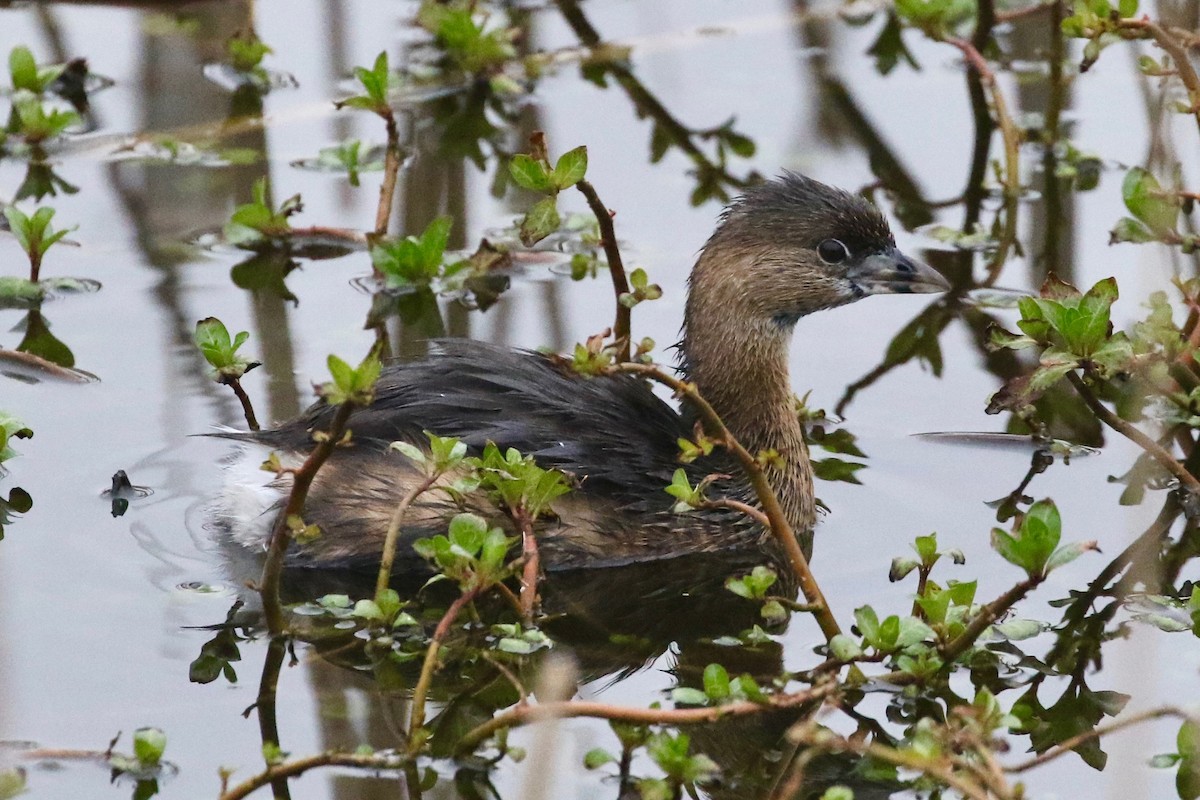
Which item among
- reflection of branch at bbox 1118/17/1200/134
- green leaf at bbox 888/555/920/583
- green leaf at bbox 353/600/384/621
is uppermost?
reflection of branch at bbox 1118/17/1200/134

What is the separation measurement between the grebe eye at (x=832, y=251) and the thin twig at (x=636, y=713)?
199 centimetres

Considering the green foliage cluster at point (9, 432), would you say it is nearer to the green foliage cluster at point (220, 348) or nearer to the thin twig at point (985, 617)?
the green foliage cluster at point (220, 348)

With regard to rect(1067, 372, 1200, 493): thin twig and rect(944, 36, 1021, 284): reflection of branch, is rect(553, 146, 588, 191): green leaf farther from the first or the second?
rect(944, 36, 1021, 284): reflection of branch

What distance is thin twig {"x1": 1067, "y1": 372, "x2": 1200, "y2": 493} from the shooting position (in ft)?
16.7

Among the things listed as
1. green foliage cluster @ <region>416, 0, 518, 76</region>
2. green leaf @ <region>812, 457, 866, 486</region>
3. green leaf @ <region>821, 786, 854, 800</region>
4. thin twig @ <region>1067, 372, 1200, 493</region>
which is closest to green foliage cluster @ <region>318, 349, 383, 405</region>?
green leaf @ <region>821, 786, 854, 800</region>

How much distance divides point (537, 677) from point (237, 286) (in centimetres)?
271

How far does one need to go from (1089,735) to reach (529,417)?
193 centimetres

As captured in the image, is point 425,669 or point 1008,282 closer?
point 425,669

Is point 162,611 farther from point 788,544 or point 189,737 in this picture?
point 788,544

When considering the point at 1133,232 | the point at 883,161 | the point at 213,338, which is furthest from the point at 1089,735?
the point at 883,161

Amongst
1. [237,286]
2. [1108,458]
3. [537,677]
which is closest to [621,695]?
[537,677]

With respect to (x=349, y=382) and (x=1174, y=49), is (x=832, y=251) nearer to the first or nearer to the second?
(x=1174, y=49)

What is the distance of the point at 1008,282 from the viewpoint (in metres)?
7.08

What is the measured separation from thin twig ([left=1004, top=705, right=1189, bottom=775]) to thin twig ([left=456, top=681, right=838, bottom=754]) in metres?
0.42
